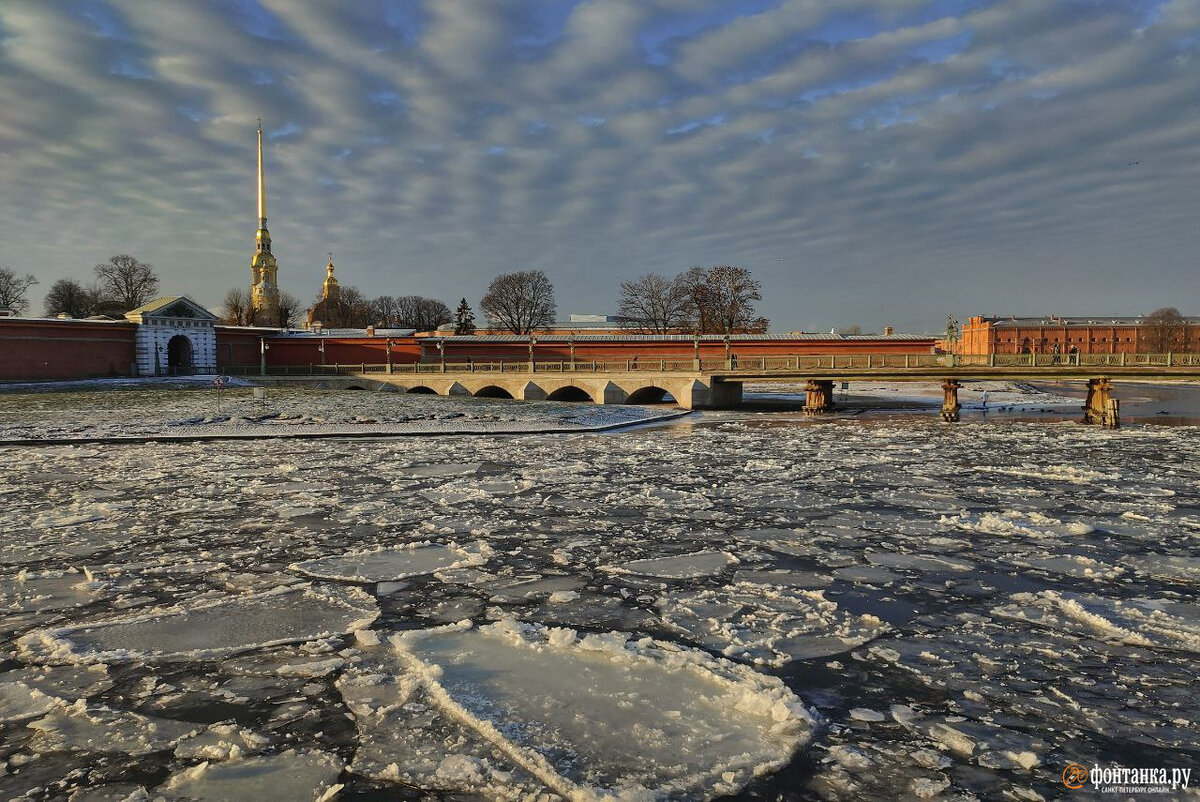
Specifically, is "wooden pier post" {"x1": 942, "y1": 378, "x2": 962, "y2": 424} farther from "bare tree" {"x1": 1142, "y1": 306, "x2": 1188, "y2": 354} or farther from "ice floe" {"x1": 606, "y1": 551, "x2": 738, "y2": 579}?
"bare tree" {"x1": 1142, "y1": 306, "x2": 1188, "y2": 354}

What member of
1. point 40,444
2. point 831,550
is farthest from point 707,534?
point 40,444

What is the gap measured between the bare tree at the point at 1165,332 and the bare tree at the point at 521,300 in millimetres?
79487

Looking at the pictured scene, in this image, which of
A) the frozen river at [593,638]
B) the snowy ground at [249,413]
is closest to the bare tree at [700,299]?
the snowy ground at [249,413]

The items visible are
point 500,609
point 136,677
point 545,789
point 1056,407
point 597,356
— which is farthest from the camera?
point 597,356

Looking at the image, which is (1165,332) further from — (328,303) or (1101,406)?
(328,303)

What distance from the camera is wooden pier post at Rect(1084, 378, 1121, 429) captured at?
29344 millimetres

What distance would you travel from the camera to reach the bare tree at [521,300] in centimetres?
8075

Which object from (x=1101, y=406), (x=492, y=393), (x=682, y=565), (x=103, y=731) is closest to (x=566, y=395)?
(x=492, y=393)

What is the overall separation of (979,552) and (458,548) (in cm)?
660

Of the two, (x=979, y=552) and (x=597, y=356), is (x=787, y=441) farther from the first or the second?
(x=597, y=356)

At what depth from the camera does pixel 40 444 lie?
69.8 ft

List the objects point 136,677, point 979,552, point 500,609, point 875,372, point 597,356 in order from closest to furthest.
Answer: point 136,677, point 500,609, point 979,552, point 875,372, point 597,356

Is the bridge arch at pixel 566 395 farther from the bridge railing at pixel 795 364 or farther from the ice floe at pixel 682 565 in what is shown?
the ice floe at pixel 682 565

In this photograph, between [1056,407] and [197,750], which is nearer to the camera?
[197,750]
